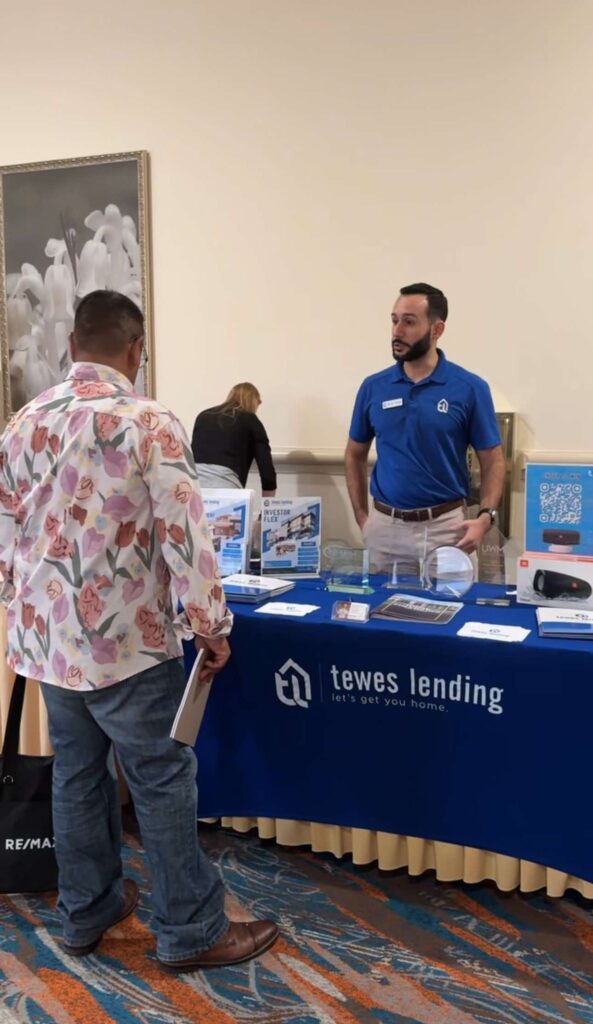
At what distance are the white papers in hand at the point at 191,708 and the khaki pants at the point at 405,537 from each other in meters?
1.12

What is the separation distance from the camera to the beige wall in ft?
10.8

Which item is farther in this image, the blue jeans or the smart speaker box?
the smart speaker box

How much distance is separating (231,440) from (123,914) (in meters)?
2.02

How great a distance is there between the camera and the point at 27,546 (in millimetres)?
1592

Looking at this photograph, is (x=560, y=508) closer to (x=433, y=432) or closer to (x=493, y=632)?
(x=493, y=632)

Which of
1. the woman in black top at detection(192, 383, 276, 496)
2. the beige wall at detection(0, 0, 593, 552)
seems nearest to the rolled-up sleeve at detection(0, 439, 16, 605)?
the woman in black top at detection(192, 383, 276, 496)

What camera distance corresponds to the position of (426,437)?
8.79 ft

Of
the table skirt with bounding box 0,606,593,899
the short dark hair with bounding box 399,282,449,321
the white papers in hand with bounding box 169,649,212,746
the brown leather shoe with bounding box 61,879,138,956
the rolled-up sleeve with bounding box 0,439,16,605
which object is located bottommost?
the brown leather shoe with bounding box 61,879,138,956

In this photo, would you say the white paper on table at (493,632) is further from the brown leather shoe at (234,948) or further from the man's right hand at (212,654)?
the brown leather shoe at (234,948)

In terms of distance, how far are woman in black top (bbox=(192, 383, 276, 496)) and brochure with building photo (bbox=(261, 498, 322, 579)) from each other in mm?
1168

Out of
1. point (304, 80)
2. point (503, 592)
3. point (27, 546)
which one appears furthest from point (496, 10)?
point (27, 546)

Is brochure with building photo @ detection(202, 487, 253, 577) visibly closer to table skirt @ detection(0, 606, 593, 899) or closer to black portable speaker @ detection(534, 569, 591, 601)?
table skirt @ detection(0, 606, 593, 899)

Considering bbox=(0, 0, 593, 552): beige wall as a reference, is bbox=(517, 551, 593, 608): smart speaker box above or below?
below

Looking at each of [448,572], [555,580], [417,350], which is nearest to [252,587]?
[448,572]
